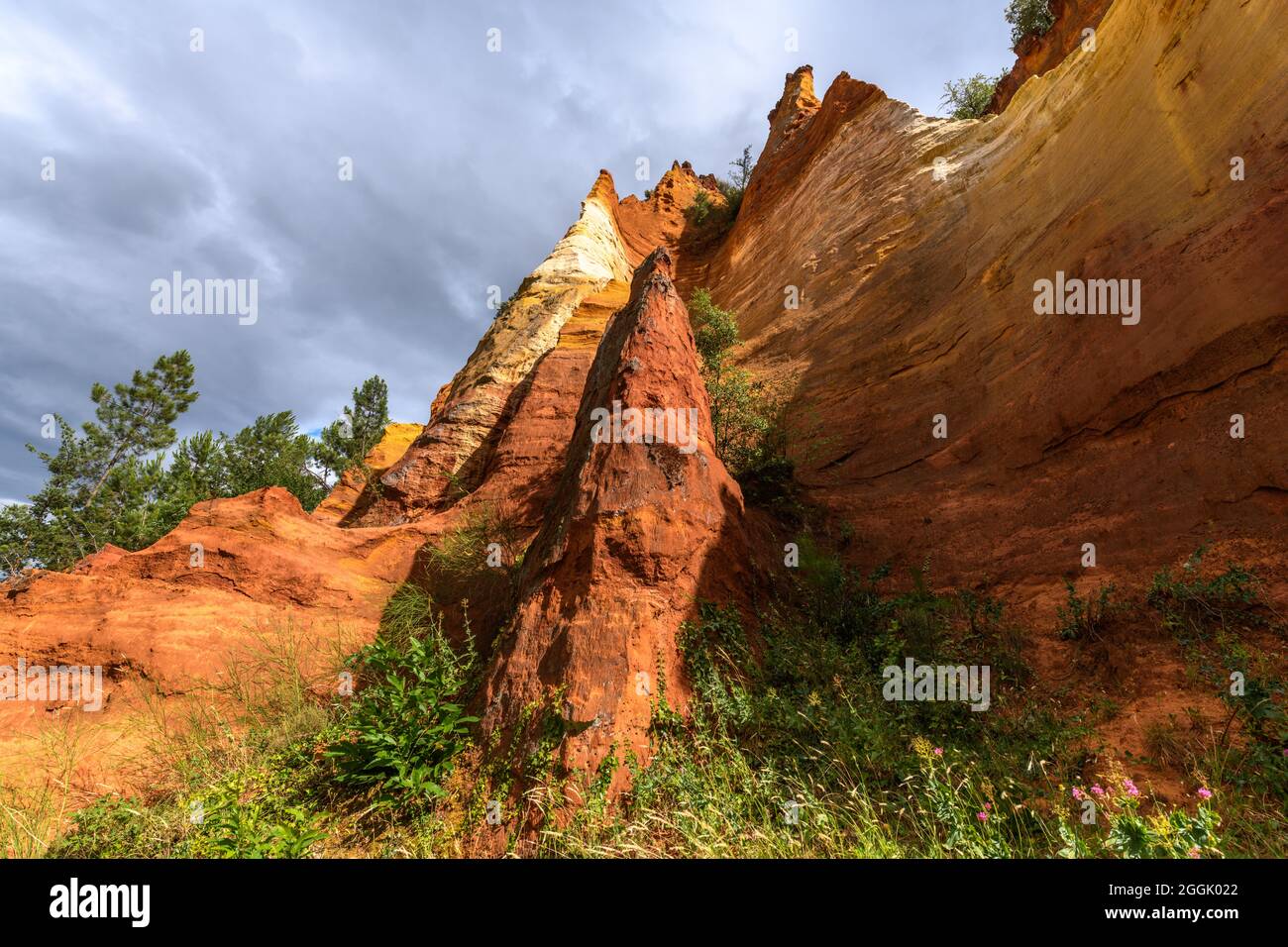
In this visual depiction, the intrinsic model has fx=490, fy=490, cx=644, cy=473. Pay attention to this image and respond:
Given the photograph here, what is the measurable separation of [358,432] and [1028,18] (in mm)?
40570

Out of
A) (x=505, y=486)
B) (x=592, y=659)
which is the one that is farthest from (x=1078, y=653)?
(x=505, y=486)

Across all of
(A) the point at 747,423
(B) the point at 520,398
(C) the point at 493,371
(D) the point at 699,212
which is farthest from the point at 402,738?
(D) the point at 699,212

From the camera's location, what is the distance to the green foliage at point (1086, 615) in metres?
5.09

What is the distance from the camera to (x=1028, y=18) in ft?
73.9

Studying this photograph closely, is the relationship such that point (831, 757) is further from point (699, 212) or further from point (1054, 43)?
point (699, 212)

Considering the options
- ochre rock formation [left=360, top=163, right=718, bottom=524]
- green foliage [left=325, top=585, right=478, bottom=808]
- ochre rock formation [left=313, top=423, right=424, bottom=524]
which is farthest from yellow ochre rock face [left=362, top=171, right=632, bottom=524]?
green foliage [left=325, top=585, right=478, bottom=808]

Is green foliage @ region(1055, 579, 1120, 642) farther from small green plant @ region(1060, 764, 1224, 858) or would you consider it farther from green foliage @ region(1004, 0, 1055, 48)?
green foliage @ region(1004, 0, 1055, 48)

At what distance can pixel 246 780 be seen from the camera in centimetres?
438

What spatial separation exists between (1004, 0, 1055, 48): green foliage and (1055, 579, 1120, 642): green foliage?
94.6 feet

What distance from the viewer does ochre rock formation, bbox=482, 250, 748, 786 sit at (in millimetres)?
4625

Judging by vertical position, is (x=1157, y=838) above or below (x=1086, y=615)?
below

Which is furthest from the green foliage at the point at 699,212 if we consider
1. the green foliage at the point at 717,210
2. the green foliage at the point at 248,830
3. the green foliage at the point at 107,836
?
the green foliage at the point at 107,836
